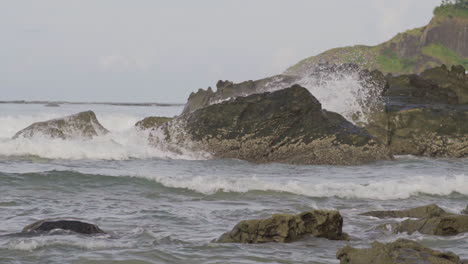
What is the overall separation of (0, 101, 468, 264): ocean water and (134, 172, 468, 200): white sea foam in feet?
0.08

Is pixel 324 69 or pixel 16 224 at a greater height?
pixel 324 69

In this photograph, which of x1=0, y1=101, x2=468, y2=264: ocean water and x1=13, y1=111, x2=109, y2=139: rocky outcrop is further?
x1=13, y1=111, x2=109, y2=139: rocky outcrop

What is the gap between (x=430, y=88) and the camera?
22.8 meters

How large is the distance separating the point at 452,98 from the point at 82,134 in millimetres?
10702

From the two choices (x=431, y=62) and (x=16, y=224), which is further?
(x=431, y=62)

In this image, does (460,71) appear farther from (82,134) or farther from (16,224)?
(16,224)

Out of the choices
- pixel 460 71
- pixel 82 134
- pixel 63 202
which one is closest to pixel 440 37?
pixel 460 71

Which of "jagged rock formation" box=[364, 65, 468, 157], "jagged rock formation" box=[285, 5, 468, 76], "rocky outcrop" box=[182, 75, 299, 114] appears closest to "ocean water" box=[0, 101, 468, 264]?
"jagged rock formation" box=[364, 65, 468, 157]

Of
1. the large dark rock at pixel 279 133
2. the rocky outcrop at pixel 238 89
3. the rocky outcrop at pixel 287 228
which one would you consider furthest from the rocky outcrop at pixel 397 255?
the rocky outcrop at pixel 238 89

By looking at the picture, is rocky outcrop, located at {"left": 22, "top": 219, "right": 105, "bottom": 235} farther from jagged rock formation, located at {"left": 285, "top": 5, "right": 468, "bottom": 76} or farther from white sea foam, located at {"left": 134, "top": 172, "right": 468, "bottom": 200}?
jagged rock formation, located at {"left": 285, "top": 5, "right": 468, "bottom": 76}

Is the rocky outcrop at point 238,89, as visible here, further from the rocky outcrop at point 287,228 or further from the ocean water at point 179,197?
the rocky outcrop at point 287,228

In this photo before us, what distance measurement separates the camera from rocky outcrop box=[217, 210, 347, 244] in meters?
8.10

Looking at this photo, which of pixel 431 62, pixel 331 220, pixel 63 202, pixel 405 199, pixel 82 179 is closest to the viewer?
pixel 331 220

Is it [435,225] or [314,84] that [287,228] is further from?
[314,84]
